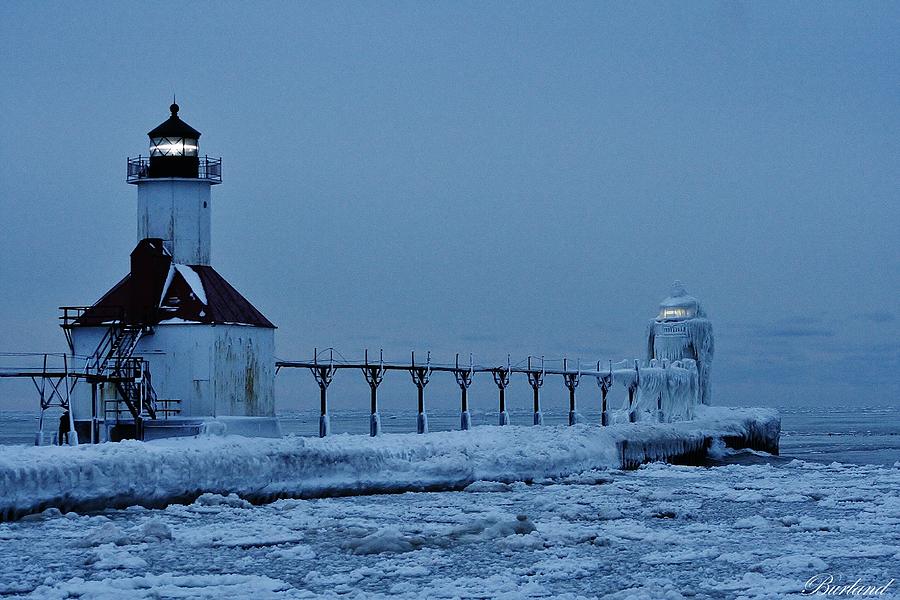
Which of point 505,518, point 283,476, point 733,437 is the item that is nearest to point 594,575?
point 505,518

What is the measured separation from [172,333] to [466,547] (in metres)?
19.2

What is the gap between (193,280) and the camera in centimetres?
4041

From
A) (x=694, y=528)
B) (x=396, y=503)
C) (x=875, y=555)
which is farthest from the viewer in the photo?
(x=396, y=503)

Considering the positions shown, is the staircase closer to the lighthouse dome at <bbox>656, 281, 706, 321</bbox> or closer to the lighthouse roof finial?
the lighthouse roof finial

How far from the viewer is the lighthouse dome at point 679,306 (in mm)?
65688

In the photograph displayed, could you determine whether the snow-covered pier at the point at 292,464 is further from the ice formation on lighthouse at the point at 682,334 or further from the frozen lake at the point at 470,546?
the ice formation on lighthouse at the point at 682,334

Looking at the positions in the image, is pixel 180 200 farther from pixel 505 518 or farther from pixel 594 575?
pixel 594 575

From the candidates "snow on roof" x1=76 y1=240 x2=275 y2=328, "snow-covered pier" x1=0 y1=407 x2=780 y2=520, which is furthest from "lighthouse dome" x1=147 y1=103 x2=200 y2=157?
"snow-covered pier" x1=0 y1=407 x2=780 y2=520

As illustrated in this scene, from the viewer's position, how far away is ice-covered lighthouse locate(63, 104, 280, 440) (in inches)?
1510

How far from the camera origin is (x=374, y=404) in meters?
49.2

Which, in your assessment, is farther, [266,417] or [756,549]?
[266,417]

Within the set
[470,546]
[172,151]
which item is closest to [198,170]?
[172,151]

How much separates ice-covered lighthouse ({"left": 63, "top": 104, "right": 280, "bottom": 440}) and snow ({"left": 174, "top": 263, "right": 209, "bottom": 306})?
0.10ft

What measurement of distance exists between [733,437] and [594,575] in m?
42.3
